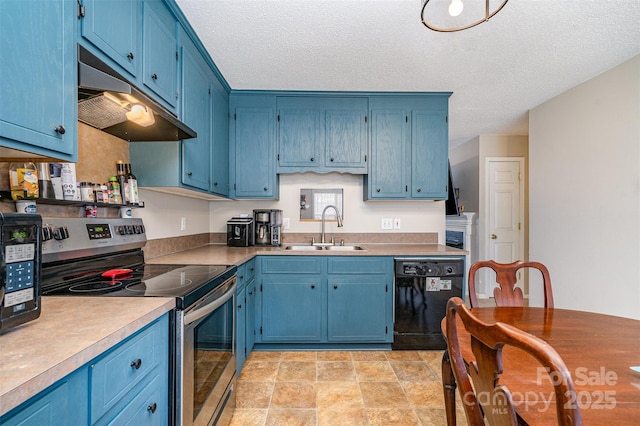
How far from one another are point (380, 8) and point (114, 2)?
4.40 feet

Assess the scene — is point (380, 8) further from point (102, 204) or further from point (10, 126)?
point (102, 204)

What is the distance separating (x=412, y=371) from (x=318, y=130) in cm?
226

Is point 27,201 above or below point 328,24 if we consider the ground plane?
below

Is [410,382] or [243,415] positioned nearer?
[243,415]

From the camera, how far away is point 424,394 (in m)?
1.94

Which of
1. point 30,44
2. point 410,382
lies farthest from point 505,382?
point 30,44

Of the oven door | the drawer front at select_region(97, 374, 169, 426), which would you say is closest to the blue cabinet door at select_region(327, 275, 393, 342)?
the oven door

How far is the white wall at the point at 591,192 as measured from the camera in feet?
7.38

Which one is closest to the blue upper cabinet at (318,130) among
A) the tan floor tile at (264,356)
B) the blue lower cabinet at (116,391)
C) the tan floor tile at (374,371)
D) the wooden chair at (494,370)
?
the tan floor tile at (264,356)

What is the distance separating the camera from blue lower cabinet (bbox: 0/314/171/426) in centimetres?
61

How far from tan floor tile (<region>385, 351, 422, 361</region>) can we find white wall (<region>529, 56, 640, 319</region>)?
5.42ft

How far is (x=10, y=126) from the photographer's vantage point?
0.79 metres

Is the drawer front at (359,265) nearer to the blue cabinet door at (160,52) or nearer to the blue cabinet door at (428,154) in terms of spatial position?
the blue cabinet door at (428,154)

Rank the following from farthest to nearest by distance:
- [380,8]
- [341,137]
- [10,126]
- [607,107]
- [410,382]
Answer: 1. [341,137]
2. [607,107]
3. [410,382]
4. [380,8]
5. [10,126]
